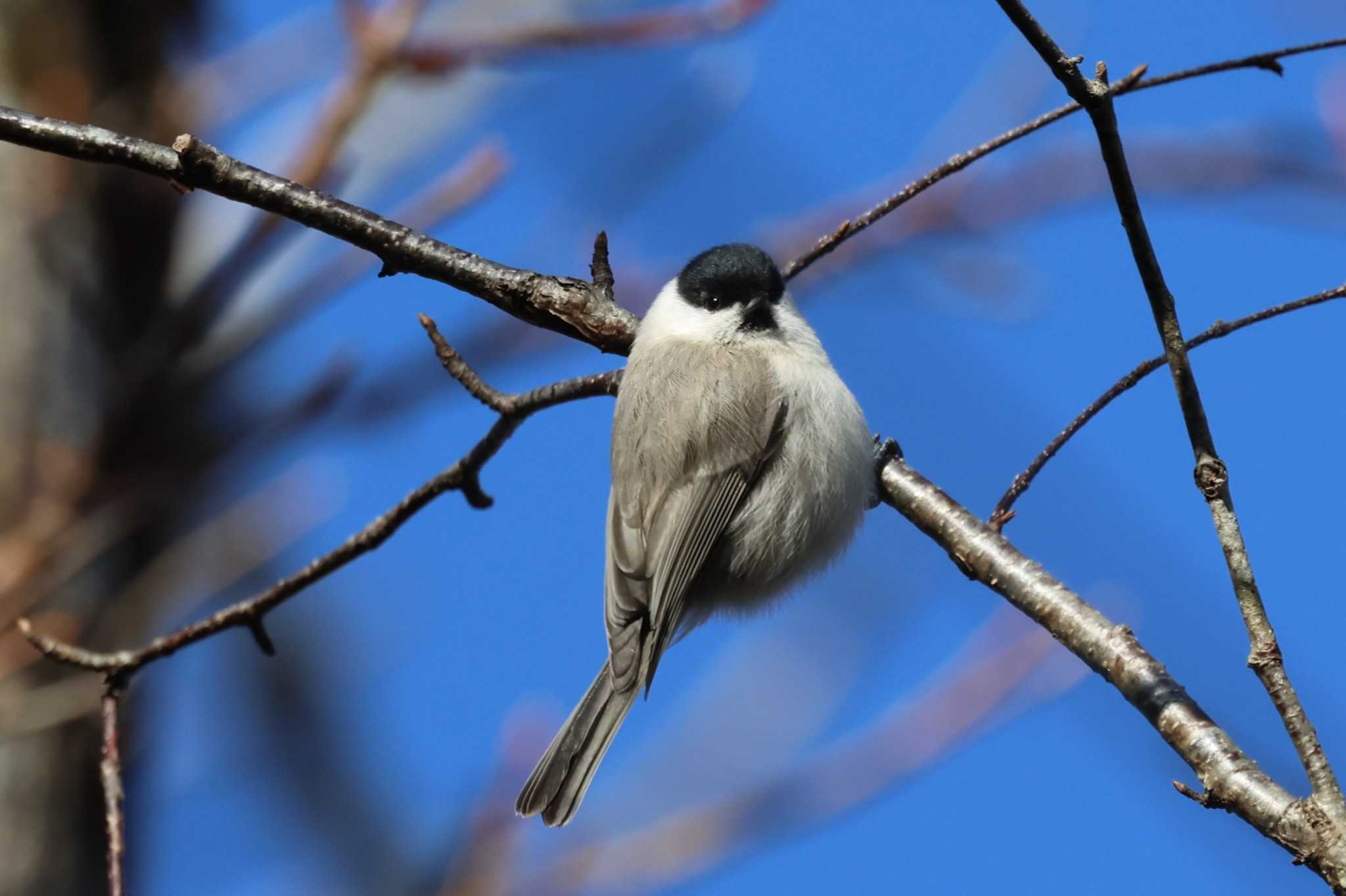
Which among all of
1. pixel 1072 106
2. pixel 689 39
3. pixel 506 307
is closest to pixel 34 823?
pixel 506 307

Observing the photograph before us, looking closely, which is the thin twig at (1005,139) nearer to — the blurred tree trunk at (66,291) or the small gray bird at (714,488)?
the small gray bird at (714,488)

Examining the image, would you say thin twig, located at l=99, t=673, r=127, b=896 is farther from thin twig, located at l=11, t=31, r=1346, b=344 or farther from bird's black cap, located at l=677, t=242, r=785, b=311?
bird's black cap, located at l=677, t=242, r=785, b=311

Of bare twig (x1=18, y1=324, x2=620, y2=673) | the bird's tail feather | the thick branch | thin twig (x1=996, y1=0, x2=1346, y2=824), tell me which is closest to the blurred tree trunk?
bare twig (x1=18, y1=324, x2=620, y2=673)

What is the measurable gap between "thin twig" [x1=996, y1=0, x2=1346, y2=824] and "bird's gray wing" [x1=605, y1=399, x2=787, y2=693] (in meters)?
1.17

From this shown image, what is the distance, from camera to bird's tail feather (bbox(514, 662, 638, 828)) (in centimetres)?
227

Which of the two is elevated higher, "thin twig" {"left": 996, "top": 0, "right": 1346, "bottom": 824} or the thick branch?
the thick branch

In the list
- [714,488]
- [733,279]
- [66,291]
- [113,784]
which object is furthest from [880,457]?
[66,291]

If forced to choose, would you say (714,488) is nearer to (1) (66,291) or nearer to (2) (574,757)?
(2) (574,757)

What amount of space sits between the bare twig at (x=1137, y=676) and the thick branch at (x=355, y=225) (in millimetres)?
629

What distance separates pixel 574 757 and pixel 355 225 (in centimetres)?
96

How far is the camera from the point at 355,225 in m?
2.07

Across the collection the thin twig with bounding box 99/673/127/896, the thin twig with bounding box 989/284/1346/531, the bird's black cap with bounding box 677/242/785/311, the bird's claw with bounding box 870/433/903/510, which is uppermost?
the bird's black cap with bounding box 677/242/785/311

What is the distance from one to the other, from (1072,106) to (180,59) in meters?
2.71

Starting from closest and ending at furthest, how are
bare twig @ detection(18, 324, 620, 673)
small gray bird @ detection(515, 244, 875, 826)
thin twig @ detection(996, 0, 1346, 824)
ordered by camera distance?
thin twig @ detection(996, 0, 1346, 824), bare twig @ detection(18, 324, 620, 673), small gray bird @ detection(515, 244, 875, 826)
